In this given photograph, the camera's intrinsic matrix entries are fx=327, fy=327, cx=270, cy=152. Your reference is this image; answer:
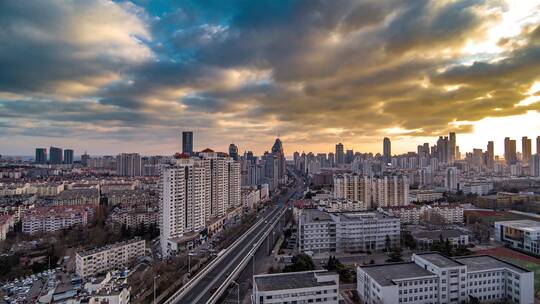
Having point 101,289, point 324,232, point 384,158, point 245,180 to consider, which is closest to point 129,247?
point 101,289

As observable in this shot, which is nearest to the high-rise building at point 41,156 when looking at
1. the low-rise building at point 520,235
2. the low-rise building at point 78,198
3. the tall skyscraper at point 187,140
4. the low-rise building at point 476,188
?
the tall skyscraper at point 187,140

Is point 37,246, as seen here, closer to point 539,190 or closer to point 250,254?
point 250,254

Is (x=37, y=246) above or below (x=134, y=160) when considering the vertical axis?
below

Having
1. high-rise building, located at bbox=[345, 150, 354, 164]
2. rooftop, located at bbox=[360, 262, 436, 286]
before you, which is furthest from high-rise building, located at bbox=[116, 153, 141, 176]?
rooftop, located at bbox=[360, 262, 436, 286]

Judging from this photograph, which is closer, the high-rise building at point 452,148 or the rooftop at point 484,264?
the rooftop at point 484,264

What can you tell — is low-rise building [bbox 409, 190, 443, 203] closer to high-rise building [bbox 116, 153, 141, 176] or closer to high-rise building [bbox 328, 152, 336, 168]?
high-rise building [bbox 116, 153, 141, 176]

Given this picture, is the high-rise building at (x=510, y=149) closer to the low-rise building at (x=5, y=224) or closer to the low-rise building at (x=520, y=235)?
the low-rise building at (x=520, y=235)
